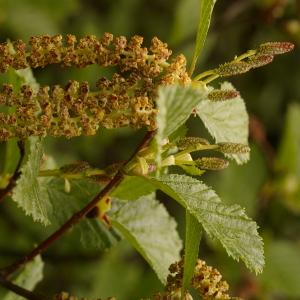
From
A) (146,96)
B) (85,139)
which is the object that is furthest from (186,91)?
(85,139)

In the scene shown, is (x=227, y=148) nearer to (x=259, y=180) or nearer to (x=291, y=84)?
(x=259, y=180)

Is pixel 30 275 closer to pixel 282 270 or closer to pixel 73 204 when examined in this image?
pixel 73 204

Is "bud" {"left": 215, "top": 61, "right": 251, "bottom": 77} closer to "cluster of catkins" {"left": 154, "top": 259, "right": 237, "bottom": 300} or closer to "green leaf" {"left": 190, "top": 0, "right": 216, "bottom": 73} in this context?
"green leaf" {"left": 190, "top": 0, "right": 216, "bottom": 73}

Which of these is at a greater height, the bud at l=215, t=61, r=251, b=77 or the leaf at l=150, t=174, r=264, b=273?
the bud at l=215, t=61, r=251, b=77

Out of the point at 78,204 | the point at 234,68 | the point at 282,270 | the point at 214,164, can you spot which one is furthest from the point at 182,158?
the point at 282,270

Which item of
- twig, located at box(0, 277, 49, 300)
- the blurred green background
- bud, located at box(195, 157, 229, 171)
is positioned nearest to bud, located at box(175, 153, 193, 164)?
bud, located at box(195, 157, 229, 171)

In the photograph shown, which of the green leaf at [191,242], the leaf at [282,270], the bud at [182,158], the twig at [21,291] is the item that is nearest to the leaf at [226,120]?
the bud at [182,158]
